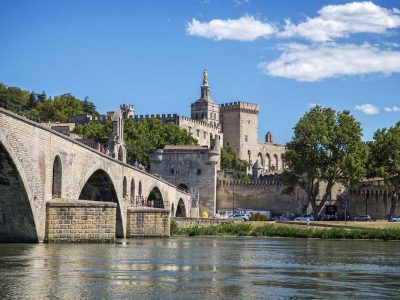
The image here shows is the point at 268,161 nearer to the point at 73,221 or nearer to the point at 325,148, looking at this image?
the point at 325,148

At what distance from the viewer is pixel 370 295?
966 inches

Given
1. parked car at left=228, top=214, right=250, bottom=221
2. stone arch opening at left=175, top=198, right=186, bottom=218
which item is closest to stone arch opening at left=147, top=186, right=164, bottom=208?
parked car at left=228, top=214, right=250, bottom=221

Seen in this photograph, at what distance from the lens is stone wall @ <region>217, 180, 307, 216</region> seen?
115 meters

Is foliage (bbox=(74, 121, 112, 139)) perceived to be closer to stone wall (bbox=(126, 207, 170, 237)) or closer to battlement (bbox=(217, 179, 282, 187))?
battlement (bbox=(217, 179, 282, 187))

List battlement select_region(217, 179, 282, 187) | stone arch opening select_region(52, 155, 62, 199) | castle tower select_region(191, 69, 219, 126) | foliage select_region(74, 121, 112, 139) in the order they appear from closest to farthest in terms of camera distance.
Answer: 1. stone arch opening select_region(52, 155, 62, 199)
2. foliage select_region(74, 121, 112, 139)
3. battlement select_region(217, 179, 282, 187)
4. castle tower select_region(191, 69, 219, 126)

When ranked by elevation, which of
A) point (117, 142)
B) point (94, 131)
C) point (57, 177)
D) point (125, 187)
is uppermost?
point (94, 131)

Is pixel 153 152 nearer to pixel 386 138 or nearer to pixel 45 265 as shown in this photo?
pixel 386 138

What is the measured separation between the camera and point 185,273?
2986 centimetres

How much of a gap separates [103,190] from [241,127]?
356ft

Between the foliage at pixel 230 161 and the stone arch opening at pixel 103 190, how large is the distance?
85.7 m

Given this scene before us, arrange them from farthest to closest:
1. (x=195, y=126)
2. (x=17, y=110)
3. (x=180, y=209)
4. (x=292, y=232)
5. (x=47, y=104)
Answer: (x=195, y=126)
(x=47, y=104)
(x=180, y=209)
(x=292, y=232)
(x=17, y=110)

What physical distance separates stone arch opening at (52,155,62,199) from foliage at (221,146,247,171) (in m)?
99.3

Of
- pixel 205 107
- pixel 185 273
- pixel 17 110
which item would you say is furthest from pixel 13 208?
pixel 205 107

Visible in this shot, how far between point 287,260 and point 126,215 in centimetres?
2252
